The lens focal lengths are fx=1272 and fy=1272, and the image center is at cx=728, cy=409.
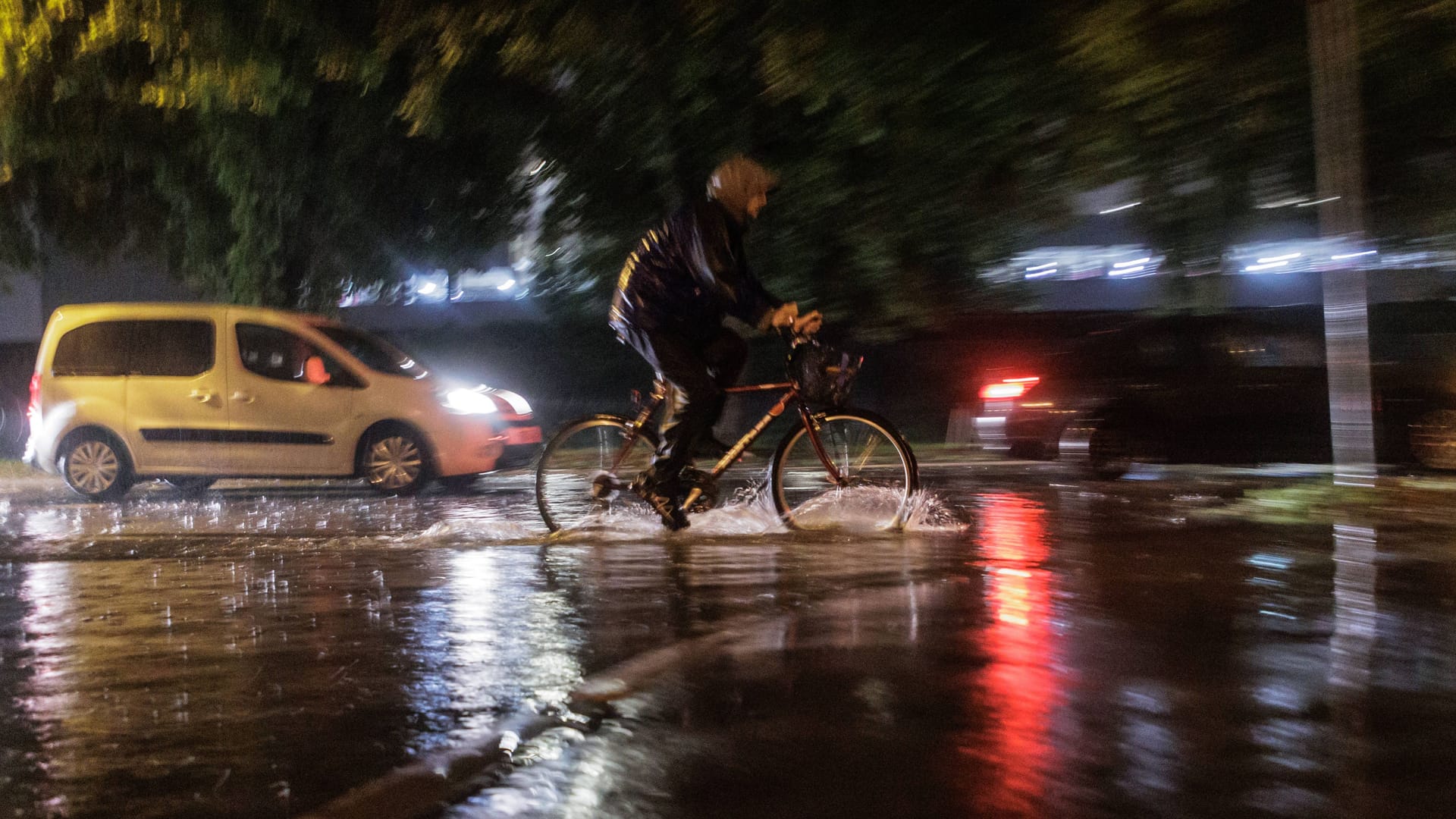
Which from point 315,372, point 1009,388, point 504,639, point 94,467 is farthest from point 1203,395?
point 94,467

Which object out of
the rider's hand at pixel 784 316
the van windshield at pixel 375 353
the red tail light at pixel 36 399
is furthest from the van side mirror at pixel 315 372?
the rider's hand at pixel 784 316

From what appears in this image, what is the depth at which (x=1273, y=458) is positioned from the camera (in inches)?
464

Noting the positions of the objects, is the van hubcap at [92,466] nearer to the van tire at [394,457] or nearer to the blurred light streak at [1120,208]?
the van tire at [394,457]

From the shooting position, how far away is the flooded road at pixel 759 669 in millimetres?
3285

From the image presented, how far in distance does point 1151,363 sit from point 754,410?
17.6 ft

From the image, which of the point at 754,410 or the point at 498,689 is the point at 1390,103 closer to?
the point at 754,410

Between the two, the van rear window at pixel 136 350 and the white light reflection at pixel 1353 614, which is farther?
the van rear window at pixel 136 350

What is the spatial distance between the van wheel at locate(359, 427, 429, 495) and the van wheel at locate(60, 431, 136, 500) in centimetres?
204

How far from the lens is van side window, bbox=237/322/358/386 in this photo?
10.4 m

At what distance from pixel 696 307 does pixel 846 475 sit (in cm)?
129

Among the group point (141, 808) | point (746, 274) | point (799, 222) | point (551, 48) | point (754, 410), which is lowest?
point (141, 808)

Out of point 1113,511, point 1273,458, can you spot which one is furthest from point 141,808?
point 1273,458

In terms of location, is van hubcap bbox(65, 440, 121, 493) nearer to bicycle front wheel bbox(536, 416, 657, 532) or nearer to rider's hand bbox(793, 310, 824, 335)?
bicycle front wheel bbox(536, 416, 657, 532)

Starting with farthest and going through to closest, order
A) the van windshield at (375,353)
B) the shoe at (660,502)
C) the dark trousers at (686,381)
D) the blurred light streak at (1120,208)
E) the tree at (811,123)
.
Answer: the blurred light streak at (1120,208) < the van windshield at (375,353) < the tree at (811,123) < the shoe at (660,502) < the dark trousers at (686,381)
